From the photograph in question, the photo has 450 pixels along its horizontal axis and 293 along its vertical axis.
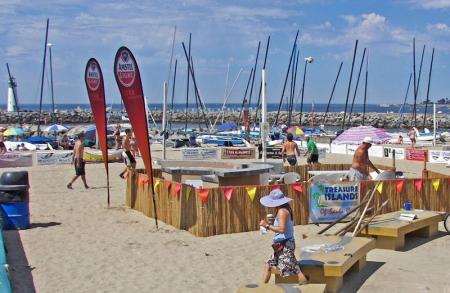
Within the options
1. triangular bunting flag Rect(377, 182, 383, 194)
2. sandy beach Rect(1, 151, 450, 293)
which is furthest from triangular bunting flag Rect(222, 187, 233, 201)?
triangular bunting flag Rect(377, 182, 383, 194)

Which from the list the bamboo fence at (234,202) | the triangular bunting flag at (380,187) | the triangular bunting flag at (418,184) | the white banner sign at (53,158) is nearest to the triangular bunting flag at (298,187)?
the bamboo fence at (234,202)

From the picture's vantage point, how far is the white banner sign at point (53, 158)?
92.4 ft

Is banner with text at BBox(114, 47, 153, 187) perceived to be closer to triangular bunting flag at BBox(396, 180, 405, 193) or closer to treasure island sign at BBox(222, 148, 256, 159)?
triangular bunting flag at BBox(396, 180, 405, 193)

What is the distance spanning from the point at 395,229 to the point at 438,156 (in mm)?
19912

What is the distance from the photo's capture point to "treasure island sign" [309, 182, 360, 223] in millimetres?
13234

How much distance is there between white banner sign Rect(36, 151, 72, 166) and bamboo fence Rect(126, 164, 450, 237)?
46.0 feet

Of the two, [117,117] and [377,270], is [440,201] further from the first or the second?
[117,117]

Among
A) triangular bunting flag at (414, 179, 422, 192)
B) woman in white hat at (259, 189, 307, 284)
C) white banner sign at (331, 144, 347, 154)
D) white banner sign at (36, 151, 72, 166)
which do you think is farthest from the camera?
white banner sign at (331, 144, 347, 154)

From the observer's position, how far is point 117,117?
105 m

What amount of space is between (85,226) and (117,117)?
93110 mm

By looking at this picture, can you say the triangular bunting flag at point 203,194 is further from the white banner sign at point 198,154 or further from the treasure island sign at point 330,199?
the white banner sign at point 198,154

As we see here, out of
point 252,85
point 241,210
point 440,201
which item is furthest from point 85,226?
point 252,85

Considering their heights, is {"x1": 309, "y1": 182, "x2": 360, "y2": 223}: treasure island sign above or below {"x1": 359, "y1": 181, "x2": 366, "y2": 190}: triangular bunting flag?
below

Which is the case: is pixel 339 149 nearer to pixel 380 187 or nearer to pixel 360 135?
pixel 360 135
